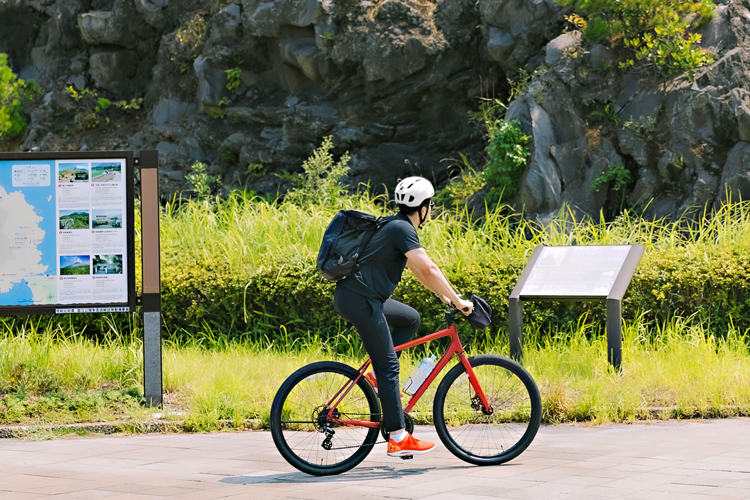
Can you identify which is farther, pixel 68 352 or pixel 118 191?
pixel 68 352

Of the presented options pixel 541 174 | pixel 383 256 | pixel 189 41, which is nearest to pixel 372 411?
pixel 383 256

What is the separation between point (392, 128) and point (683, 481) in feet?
43.1

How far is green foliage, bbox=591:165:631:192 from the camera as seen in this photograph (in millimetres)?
12570

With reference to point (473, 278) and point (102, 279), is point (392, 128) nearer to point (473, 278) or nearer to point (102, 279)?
point (473, 278)

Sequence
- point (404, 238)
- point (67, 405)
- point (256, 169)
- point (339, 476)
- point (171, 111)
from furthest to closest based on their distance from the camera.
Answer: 1. point (171, 111)
2. point (256, 169)
3. point (67, 405)
4. point (339, 476)
5. point (404, 238)

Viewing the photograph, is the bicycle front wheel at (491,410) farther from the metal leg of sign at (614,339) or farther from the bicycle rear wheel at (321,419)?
the metal leg of sign at (614,339)

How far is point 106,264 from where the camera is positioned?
714 cm

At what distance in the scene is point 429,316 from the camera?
29.4ft

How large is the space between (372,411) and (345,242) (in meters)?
1.07

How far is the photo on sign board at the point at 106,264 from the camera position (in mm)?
7133

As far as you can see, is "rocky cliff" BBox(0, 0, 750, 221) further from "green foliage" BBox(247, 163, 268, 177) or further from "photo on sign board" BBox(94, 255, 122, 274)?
"photo on sign board" BBox(94, 255, 122, 274)

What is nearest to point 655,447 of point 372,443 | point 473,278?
point 372,443

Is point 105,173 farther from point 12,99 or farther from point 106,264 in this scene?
point 12,99

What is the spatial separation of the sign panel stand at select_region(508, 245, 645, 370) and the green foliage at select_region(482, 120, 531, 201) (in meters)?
5.04
